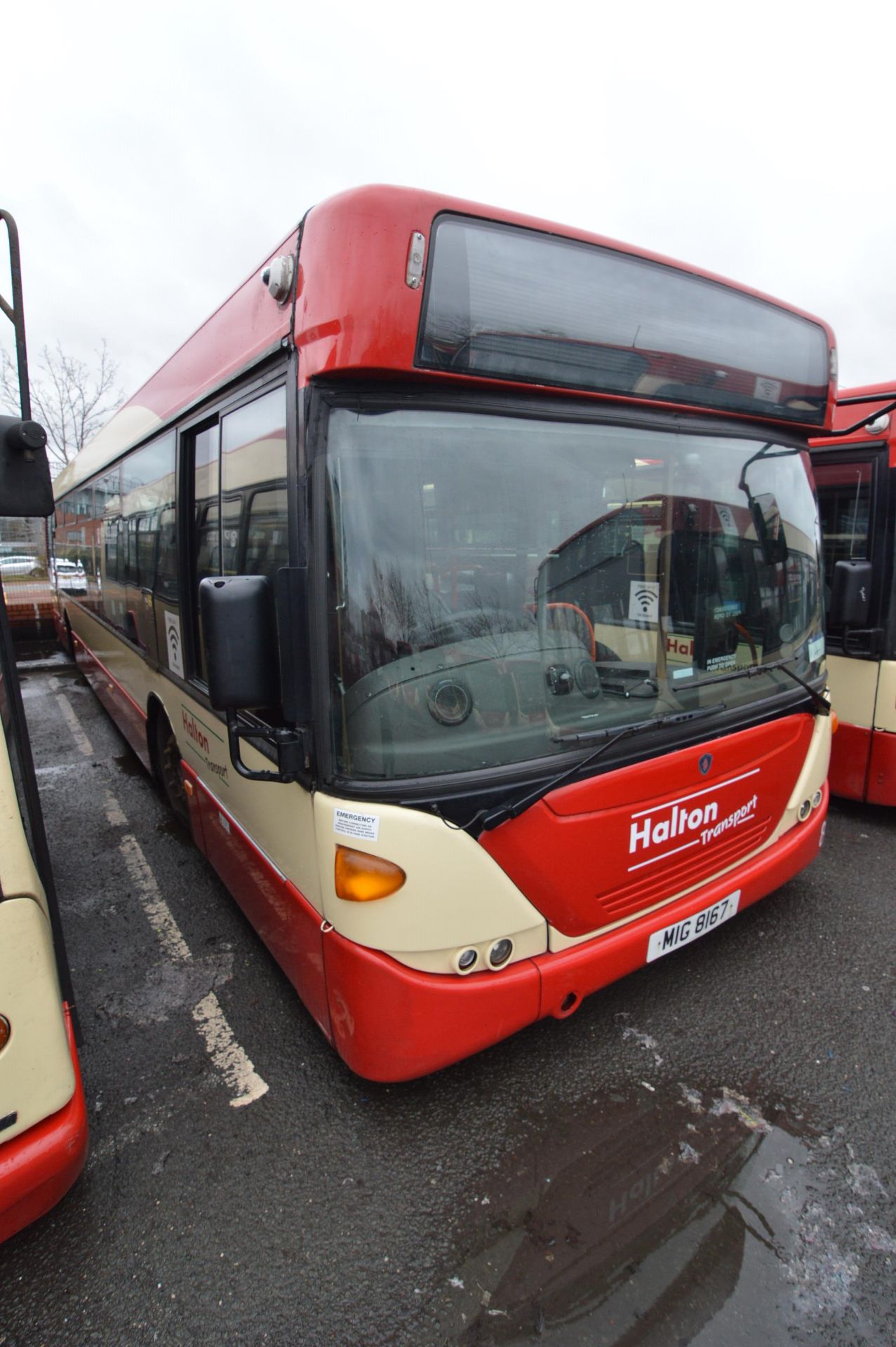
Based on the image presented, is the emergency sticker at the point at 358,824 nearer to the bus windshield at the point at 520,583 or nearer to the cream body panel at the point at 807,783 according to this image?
the bus windshield at the point at 520,583

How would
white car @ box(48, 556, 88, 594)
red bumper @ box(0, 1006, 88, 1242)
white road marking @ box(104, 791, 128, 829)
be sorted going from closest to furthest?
red bumper @ box(0, 1006, 88, 1242) < white road marking @ box(104, 791, 128, 829) < white car @ box(48, 556, 88, 594)

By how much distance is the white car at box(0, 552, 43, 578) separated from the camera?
19.5 meters

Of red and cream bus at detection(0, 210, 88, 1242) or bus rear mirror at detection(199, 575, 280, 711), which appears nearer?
red and cream bus at detection(0, 210, 88, 1242)

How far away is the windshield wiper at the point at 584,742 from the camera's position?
2.09 m

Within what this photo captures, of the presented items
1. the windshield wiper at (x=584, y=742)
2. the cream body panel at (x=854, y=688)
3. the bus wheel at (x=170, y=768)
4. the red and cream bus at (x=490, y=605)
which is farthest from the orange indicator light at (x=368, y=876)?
the cream body panel at (x=854, y=688)

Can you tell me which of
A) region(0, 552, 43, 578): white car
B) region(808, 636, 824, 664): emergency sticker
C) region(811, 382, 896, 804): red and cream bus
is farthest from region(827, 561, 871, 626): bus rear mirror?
region(0, 552, 43, 578): white car

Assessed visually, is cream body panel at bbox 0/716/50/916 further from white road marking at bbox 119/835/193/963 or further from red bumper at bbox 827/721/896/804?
red bumper at bbox 827/721/896/804

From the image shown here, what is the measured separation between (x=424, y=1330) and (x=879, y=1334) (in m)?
1.16

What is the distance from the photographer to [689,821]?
8.50ft

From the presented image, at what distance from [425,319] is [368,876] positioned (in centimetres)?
160

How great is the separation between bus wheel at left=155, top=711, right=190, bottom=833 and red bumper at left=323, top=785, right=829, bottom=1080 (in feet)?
8.94

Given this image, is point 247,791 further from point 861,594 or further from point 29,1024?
point 861,594

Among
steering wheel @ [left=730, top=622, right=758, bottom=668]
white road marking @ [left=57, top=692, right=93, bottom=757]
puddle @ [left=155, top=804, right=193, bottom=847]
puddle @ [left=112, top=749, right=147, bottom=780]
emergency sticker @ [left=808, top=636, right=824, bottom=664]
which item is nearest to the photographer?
steering wheel @ [left=730, top=622, right=758, bottom=668]

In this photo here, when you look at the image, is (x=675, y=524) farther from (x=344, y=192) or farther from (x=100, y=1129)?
(x=100, y=1129)
